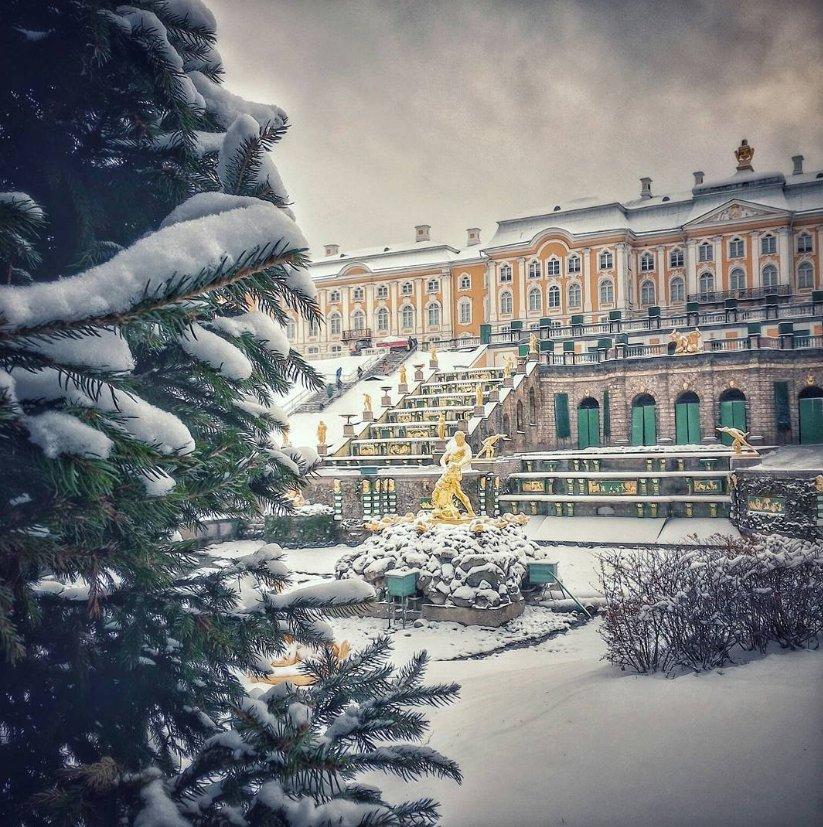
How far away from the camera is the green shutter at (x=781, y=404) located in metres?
18.8

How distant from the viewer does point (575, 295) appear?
37.7 m

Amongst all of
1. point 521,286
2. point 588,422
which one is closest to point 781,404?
point 588,422

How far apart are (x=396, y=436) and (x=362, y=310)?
27.2m

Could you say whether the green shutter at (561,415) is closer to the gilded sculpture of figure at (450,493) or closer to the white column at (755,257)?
the white column at (755,257)

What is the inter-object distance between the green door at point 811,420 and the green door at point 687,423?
10.5 ft

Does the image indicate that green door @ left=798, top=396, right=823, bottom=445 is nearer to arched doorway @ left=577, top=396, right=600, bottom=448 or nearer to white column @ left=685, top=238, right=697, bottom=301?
arched doorway @ left=577, top=396, right=600, bottom=448

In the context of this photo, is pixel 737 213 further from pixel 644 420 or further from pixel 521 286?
pixel 521 286

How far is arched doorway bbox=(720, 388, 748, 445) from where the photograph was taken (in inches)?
791

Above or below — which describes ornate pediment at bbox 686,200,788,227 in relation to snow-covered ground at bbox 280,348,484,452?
above

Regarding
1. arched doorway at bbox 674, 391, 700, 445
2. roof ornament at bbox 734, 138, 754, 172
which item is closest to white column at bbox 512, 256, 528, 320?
arched doorway at bbox 674, 391, 700, 445

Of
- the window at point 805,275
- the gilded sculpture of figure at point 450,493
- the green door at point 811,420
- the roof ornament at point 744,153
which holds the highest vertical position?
the window at point 805,275

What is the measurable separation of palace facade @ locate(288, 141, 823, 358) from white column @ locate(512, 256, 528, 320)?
2.5 inches

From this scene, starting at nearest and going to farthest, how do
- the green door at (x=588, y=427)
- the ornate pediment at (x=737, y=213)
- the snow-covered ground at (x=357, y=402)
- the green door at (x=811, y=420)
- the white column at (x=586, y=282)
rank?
the ornate pediment at (x=737, y=213) → the green door at (x=811, y=420) → the snow-covered ground at (x=357, y=402) → the green door at (x=588, y=427) → the white column at (x=586, y=282)

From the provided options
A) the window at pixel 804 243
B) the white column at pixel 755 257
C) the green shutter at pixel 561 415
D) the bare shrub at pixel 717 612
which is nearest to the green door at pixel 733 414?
the white column at pixel 755 257
